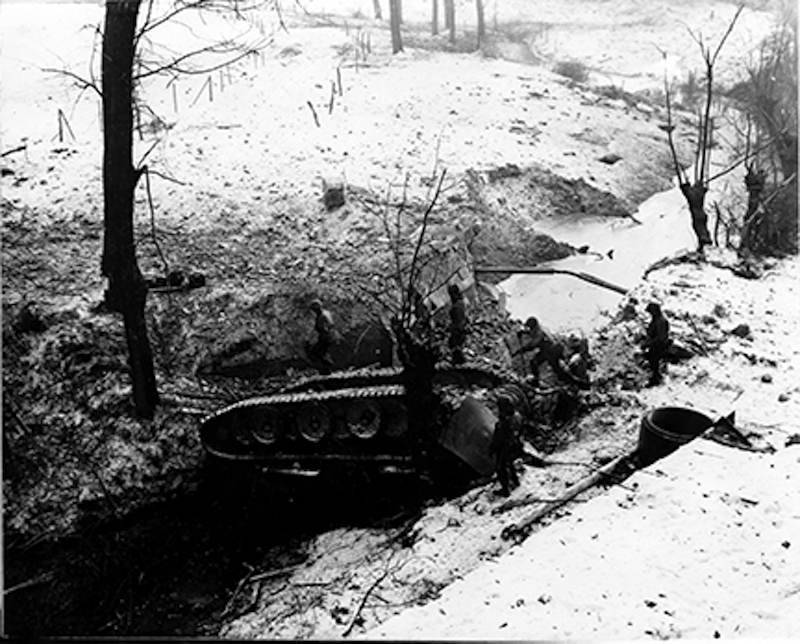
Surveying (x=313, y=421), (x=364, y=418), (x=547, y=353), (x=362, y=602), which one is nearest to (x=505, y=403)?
(x=364, y=418)

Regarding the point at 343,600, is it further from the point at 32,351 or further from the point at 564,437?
the point at 32,351

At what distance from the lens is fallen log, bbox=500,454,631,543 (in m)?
5.63

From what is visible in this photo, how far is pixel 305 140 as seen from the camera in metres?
12.5

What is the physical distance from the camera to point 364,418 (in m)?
7.23

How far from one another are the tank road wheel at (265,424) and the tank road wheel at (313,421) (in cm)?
26

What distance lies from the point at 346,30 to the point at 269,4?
699 cm

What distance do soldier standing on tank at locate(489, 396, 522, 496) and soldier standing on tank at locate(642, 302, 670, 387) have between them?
92.1 inches

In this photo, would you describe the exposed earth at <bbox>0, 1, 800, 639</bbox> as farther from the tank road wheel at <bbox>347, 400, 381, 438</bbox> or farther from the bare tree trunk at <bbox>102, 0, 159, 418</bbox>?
the bare tree trunk at <bbox>102, 0, 159, 418</bbox>

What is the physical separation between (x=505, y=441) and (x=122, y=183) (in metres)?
4.36

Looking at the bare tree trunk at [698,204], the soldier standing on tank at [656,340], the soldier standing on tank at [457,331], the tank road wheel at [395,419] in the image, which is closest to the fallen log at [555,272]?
the bare tree trunk at [698,204]

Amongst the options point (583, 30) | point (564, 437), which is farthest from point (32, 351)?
point (583, 30)

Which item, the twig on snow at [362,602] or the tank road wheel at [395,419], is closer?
the twig on snow at [362,602]

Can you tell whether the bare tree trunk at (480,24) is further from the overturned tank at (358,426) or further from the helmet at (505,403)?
the helmet at (505,403)

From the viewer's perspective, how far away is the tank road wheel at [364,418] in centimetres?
716
